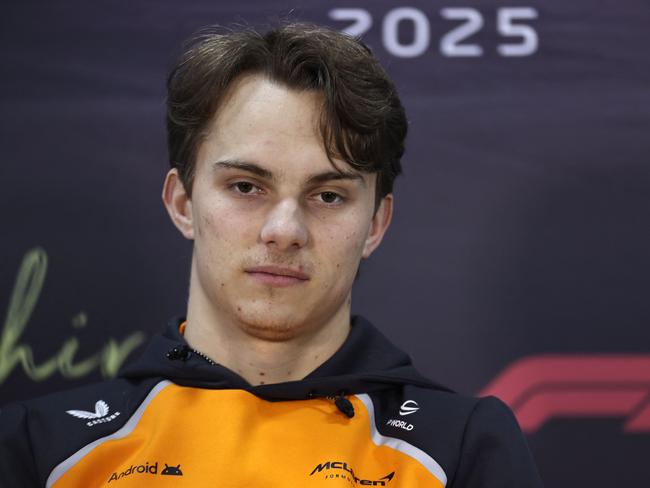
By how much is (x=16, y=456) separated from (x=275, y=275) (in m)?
0.46

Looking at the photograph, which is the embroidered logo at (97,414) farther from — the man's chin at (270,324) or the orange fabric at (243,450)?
the man's chin at (270,324)

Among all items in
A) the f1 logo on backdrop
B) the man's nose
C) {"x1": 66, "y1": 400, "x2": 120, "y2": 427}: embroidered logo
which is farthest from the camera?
the f1 logo on backdrop

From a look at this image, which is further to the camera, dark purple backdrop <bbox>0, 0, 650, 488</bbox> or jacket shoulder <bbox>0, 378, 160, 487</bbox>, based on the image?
dark purple backdrop <bbox>0, 0, 650, 488</bbox>

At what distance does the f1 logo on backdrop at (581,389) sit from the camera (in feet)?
6.72

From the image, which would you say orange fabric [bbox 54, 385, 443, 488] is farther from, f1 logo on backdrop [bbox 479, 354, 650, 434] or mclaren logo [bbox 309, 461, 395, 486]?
f1 logo on backdrop [bbox 479, 354, 650, 434]

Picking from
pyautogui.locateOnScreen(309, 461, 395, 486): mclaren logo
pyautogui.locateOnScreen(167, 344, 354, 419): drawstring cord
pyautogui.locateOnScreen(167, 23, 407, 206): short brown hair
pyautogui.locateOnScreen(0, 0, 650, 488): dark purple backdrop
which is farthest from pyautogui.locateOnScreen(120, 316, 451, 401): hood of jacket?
pyautogui.locateOnScreen(0, 0, 650, 488): dark purple backdrop

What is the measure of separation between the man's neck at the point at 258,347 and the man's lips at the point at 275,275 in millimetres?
96

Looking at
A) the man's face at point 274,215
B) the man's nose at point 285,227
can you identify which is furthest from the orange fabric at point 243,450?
the man's nose at point 285,227

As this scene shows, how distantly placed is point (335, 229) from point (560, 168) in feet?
2.53

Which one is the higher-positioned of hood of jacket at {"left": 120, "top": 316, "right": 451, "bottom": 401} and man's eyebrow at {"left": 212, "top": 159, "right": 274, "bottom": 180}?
man's eyebrow at {"left": 212, "top": 159, "right": 274, "bottom": 180}

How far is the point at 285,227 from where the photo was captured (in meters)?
1.44

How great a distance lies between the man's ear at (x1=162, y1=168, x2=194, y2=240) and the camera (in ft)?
5.34

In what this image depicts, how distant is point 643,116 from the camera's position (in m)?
2.13

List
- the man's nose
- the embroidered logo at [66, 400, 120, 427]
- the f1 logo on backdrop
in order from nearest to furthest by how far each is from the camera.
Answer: the man's nose, the embroidered logo at [66, 400, 120, 427], the f1 logo on backdrop
